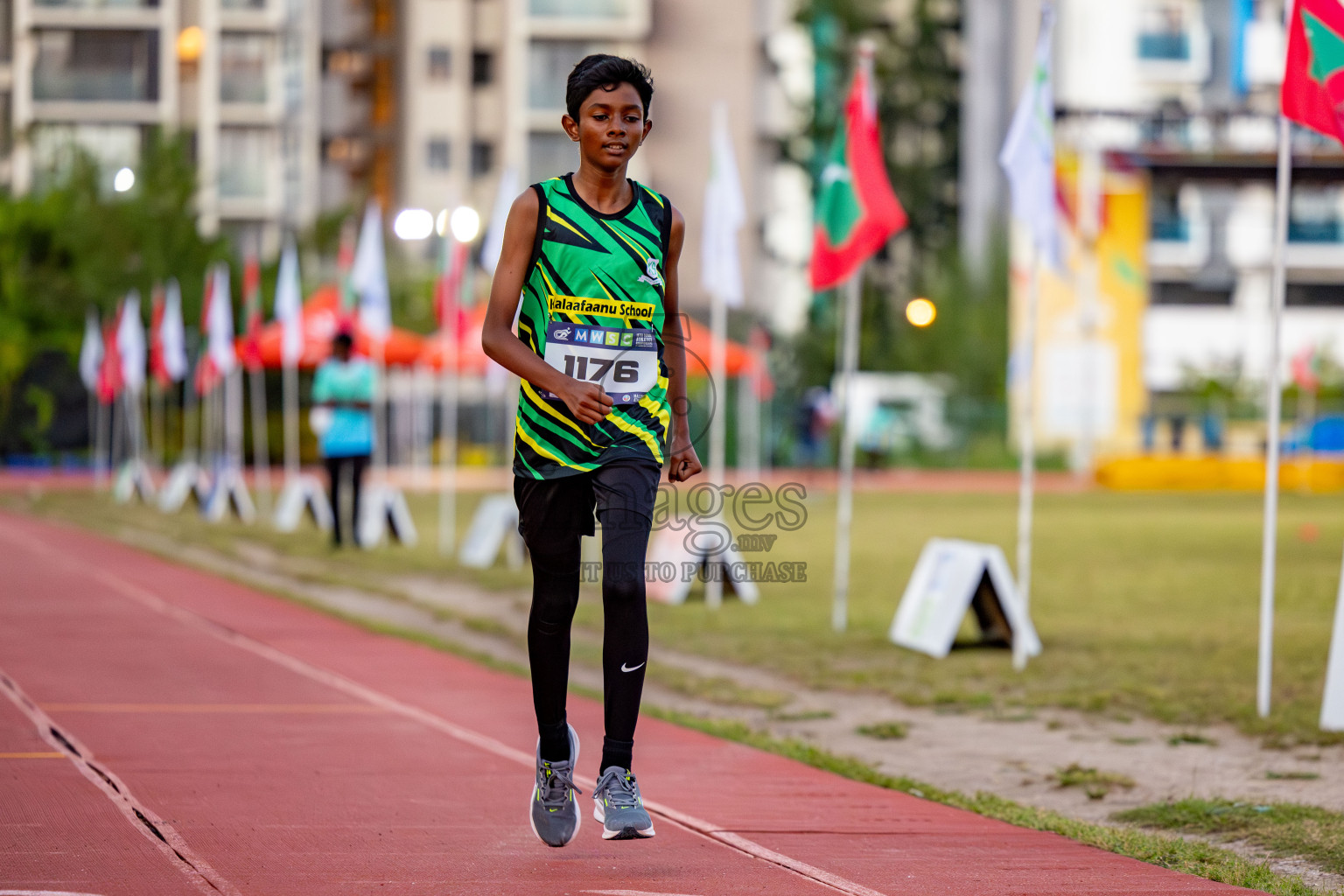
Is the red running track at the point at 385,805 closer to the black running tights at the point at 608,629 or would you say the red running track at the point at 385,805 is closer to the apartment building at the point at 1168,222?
the black running tights at the point at 608,629

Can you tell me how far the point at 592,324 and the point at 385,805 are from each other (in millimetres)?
1708

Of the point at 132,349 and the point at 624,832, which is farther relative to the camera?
the point at 132,349

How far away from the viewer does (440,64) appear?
63281mm

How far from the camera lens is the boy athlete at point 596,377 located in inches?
194

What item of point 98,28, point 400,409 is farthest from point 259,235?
point 98,28

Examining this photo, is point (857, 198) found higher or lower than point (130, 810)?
higher

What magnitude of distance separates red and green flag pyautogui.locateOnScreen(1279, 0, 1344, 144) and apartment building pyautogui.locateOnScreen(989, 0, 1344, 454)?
1226 inches

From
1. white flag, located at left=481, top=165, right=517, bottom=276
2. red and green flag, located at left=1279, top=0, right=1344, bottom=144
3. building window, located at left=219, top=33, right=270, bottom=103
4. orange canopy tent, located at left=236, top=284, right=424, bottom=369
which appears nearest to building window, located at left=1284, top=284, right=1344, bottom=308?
building window, located at left=219, top=33, right=270, bottom=103

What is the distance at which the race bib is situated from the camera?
4945 mm

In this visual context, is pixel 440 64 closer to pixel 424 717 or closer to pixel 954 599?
pixel 954 599

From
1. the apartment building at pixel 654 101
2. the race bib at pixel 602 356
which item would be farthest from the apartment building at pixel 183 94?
the race bib at pixel 602 356

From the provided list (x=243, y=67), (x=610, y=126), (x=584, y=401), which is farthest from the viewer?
(x=243, y=67)

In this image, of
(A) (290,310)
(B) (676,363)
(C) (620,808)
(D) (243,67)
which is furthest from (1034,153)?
(D) (243,67)

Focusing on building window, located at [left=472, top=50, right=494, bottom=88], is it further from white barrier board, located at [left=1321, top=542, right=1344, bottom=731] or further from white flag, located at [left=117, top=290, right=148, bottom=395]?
white barrier board, located at [left=1321, top=542, right=1344, bottom=731]
